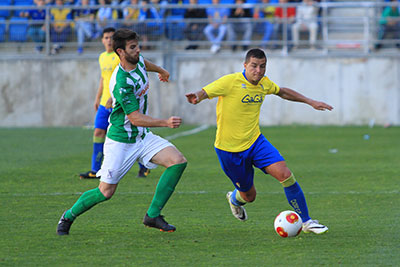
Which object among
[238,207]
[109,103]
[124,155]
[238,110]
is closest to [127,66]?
[124,155]

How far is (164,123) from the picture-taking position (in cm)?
632

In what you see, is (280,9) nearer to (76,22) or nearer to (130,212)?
(76,22)

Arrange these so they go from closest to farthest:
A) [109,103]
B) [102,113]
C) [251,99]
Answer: [251,99] → [109,103] → [102,113]

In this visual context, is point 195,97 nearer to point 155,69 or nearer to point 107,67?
point 155,69

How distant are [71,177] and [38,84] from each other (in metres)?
11.8

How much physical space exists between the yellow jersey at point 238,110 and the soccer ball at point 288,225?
2.93 ft

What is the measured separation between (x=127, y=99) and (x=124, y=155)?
55 centimetres

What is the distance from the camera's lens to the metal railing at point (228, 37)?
856 inches

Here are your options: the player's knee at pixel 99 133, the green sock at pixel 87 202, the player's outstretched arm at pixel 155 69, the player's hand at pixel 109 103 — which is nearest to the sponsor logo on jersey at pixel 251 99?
the player's outstretched arm at pixel 155 69

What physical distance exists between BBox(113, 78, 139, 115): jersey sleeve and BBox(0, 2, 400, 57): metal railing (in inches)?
606

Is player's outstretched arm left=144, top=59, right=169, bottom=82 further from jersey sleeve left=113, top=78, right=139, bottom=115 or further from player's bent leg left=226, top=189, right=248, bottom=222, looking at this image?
player's bent leg left=226, top=189, right=248, bottom=222

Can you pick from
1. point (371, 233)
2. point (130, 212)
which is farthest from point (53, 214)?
point (371, 233)

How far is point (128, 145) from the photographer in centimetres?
684

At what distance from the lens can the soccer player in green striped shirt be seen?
21.9 ft
